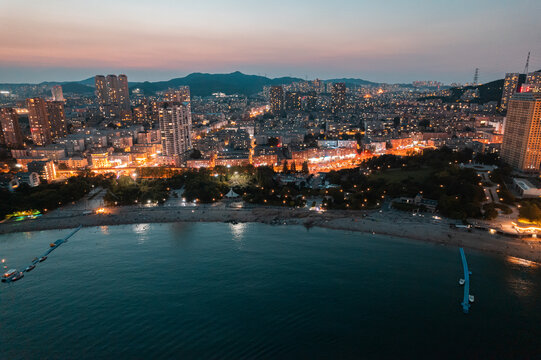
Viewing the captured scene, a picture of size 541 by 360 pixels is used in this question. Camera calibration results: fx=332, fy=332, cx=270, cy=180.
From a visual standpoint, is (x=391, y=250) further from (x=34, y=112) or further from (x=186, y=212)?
(x=34, y=112)

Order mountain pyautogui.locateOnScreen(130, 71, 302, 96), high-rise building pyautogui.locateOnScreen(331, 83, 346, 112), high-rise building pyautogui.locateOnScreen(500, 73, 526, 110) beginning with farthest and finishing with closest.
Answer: mountain pyautogui.locateOnScreen(130, 71, 302, 96) < high-rise building pyautogui.locateOnScreen(331, 83, 346, 112) < high-rise building pyautogui.locateOnScreen(500, 73, 526, 110)

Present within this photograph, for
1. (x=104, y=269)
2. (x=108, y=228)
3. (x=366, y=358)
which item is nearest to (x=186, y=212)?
(x=108, y=228)

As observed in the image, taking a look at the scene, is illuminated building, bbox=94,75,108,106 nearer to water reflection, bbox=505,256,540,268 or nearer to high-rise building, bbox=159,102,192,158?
high-rise building, bbox=159,102,192,158

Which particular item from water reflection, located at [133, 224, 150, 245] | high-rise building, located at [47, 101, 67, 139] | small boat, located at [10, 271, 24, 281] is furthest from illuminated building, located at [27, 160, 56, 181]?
high-rise building, located at [47, 101, 67, 139]

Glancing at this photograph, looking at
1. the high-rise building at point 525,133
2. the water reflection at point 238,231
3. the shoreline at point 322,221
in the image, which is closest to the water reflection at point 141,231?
the shoreline at point 322,221

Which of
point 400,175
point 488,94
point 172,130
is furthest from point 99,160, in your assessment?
point 488,94

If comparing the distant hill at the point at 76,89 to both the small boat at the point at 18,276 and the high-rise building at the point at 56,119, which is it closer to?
the high-rise building at the point at 56,119
